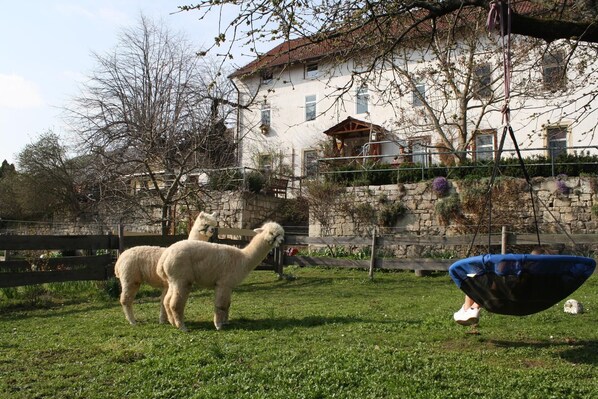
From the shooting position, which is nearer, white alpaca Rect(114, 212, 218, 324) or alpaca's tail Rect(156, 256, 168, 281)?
alpaca's tail Rect(156, 256, 168, 281)

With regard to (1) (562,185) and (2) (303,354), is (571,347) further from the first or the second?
(1) (562,185)

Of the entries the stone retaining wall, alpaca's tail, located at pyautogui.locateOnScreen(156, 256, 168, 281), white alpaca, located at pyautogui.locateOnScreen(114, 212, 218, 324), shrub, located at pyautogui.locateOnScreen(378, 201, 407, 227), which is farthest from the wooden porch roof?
alpaca's tail, located at pyautogui.locateOnScreen(156, 256, 168, 281)

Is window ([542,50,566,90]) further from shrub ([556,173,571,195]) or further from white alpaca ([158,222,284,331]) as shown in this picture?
white alpaca ([158,222,284,331])

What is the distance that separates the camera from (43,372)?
5.63 metres

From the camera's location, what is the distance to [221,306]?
8.02 m

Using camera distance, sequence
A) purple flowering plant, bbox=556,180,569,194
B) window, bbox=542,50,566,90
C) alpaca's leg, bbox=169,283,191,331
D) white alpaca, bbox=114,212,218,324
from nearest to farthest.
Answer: alpaca's leg, bbox=169,283,191,331 < window, bbox=542,50,566,90 < white alpaca, bbox=114,212,218,324 < purple flowering plant, bbox=556,180,569,194

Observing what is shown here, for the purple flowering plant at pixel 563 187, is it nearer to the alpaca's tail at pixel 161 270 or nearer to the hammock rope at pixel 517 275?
the hammock rope at pixel 517 275

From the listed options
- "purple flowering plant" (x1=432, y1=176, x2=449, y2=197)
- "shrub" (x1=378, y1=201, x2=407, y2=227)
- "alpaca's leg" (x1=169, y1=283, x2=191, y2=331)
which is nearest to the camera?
"alpaca's leg" (x1=169, y1=283, x2=191, y2=331)

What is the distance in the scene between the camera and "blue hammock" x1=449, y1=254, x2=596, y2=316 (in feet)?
17.1

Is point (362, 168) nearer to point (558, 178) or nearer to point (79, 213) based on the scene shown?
point (558, 178)

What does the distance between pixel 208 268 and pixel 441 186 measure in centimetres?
1272

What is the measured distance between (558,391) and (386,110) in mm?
28391

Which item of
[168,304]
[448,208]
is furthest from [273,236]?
[448,208]

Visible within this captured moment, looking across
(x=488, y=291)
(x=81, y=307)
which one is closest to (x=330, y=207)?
(x=81, y=307)
